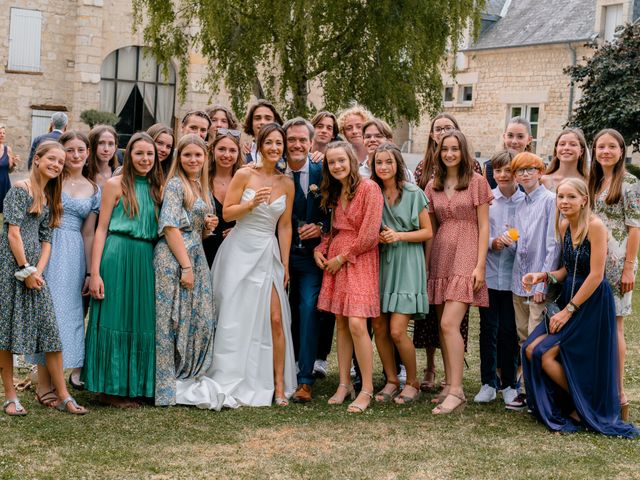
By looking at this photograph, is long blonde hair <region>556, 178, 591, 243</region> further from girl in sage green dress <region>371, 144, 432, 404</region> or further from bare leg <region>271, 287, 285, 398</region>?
bare leg <region>271, 287, 285, 398</region>

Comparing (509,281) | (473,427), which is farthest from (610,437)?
(509,281)

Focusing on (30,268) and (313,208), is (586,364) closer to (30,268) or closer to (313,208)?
(313,208)

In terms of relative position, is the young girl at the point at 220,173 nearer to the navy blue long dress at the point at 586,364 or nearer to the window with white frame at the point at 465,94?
the navy blue long dress at the point at 586,364

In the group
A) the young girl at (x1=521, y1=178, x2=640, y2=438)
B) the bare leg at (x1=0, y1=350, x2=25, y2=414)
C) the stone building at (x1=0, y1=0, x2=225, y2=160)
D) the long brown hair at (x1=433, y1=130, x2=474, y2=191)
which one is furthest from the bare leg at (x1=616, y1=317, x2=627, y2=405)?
the stone building at (x1=0, y1=0, x2=225, y2=160)

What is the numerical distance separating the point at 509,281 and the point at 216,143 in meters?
2.49

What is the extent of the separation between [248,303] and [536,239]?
86.1 inches

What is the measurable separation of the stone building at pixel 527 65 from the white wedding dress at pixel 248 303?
21422 mm

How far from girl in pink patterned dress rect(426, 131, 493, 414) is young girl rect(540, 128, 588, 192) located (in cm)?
62

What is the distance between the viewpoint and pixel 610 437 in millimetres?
5871

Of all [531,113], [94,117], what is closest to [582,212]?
[94,117]

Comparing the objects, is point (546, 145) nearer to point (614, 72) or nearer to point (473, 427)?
point (614, 72)

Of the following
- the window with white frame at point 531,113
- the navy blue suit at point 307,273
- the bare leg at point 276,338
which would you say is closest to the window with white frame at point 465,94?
the window with white frame at point 531,113

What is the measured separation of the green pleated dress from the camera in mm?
6285

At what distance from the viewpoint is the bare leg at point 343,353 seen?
6660 millimetres
